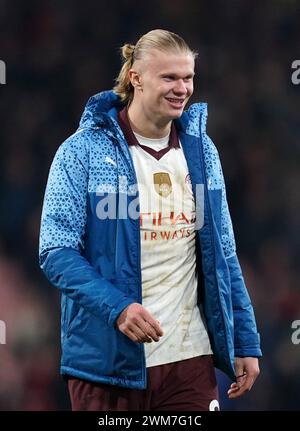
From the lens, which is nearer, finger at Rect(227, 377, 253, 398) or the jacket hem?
the jacket hem

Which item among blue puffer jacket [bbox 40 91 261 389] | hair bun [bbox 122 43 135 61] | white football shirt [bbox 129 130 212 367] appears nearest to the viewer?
blue puffer jacket [bbox 40 91 261 389]

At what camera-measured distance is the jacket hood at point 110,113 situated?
3.41m

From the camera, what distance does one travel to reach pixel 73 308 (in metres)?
3.32

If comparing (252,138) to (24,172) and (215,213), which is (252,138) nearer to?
(24,172)

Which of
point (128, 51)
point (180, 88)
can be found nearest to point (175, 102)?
point (180, 88)

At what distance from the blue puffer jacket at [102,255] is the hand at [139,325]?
0.04 m

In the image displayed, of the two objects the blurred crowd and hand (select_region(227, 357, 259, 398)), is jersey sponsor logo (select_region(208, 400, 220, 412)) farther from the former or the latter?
the blurred crowd

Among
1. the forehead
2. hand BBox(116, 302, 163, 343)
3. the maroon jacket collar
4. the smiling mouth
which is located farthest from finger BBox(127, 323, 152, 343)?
the forehead

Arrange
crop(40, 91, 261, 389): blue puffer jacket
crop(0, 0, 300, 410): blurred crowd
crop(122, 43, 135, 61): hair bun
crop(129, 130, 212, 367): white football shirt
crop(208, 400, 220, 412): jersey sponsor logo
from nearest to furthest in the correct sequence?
crop(40, 91, 261, 389): blue puffer jacket, crop(129, 130, 212, 367): white football shirt, crop(208, 400, 220, 412): jersey sponsor logo, crop(122, 43, 135, 61): hair bun, crop(0, 0, 300, 410): blurred crowd

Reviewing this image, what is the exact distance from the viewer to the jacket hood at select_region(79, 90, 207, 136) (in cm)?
341

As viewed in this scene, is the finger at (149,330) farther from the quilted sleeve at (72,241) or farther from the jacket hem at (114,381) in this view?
the jacket hem at (114,381)

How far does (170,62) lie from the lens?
134 inches

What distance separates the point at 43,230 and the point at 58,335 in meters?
2.22

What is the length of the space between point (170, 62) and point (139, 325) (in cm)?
90
